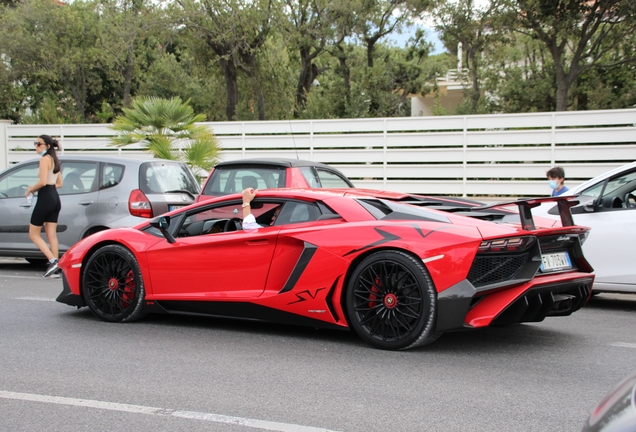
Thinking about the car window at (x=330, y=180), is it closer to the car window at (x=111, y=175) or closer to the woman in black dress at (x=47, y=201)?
the car window at (x=111, y=175)

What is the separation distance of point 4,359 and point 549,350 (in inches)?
162

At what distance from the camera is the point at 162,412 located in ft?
14.0

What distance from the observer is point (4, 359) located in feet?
18.4

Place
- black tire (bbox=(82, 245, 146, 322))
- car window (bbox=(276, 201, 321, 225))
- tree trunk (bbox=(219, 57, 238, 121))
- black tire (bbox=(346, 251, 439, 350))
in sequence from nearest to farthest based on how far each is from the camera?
1. black tire (bbox=(346, 251, 439, 350))
2. car window (bbox=(276, 201, 321, 225))
3. black tire (bbox=(82, 245, 146, 322))
4. tree trunk (bbox=(219, 57, 238, 121))

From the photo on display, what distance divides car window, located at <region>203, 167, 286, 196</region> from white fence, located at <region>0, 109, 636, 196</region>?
302 inches

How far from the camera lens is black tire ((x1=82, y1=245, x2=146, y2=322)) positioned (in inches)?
269

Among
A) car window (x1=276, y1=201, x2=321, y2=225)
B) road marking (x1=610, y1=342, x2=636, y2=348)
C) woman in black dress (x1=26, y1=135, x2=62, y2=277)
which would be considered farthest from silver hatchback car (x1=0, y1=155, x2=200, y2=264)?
road marking (x1=610, y1=342, x2=636, y2=348)

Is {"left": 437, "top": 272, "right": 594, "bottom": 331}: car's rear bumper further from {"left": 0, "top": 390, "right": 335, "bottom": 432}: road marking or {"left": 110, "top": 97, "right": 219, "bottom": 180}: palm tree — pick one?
{"left": 110, "top": 97, "right": 219, "bottom": 180}: palm tree

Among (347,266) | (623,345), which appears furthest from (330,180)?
(623,345)

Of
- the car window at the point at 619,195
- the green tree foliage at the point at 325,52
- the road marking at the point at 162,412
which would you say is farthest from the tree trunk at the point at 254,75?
the road marking at the point at 162,412

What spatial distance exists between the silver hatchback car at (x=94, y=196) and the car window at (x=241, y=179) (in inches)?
36.0

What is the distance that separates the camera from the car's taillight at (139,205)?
397 inches

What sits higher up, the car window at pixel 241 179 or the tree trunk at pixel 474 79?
the tree trunk at pixel 474 79

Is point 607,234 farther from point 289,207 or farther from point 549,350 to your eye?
point 289,207
